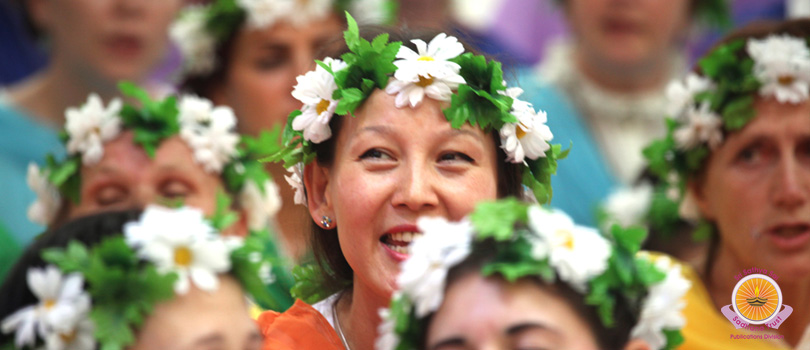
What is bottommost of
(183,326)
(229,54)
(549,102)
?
(183,326)

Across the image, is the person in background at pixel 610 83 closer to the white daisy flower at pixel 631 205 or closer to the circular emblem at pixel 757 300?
the white daisy flower at pixel 631 205

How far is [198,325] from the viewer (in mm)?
2492

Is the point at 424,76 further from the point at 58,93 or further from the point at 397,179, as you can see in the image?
the point at 58,93

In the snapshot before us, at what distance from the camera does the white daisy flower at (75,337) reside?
8.02 feet

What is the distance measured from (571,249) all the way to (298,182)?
1.22 metres

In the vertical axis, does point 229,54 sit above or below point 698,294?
above

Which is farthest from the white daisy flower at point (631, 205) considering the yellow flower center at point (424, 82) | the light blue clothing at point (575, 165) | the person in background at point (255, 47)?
the yellow flower center at point (424, 82)

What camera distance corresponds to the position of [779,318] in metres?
3.33

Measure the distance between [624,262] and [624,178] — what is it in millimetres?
3774

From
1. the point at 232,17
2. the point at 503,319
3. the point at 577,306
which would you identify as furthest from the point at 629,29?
the point at 503,319

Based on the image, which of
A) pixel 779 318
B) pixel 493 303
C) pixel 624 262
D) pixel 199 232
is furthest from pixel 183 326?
pixel 779 318

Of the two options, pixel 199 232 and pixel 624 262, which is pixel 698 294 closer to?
pixel 624 262

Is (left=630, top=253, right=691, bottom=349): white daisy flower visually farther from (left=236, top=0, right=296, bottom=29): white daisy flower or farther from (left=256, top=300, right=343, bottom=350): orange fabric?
(left=236, top=0, right=296, bottom=29): white daisy flower

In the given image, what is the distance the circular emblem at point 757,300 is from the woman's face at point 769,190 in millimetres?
432
